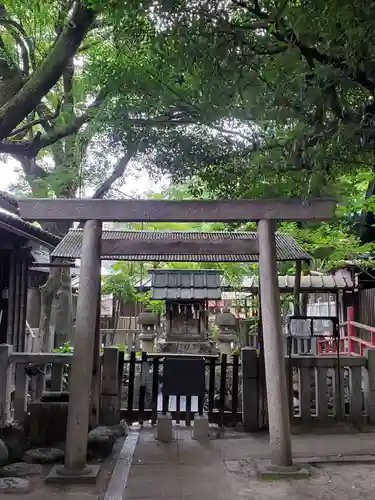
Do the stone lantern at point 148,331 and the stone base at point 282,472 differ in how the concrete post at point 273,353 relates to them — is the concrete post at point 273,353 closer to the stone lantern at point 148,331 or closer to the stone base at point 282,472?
the stone base at point 282,472

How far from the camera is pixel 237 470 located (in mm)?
5703

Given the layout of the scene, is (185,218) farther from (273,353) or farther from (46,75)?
(46,75)

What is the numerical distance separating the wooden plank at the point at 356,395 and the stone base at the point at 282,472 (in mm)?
2592

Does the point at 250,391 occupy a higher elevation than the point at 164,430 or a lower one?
higher

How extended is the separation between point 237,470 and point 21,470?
251 centimetres

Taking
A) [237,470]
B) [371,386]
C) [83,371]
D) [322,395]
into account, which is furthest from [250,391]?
[83,371]

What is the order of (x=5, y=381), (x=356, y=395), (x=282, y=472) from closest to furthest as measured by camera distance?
(x=282, y=472) → (x=5, y=381) → (x=356, y=395)

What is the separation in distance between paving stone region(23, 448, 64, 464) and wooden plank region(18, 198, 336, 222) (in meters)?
2.96

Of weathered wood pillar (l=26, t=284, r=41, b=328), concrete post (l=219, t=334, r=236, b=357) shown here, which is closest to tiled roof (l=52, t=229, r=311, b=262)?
concrete post (l=219, t=334, r=236, b=357)

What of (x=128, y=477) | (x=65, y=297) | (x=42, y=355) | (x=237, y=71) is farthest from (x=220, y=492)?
(x=65, y=297)

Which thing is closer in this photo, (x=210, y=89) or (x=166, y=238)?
(x=210, y=89)

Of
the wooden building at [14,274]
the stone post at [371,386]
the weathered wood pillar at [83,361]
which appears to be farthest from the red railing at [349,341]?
the weathered wood pillar at [83,361]

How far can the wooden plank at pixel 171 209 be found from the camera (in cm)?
609

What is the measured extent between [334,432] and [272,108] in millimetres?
5511
